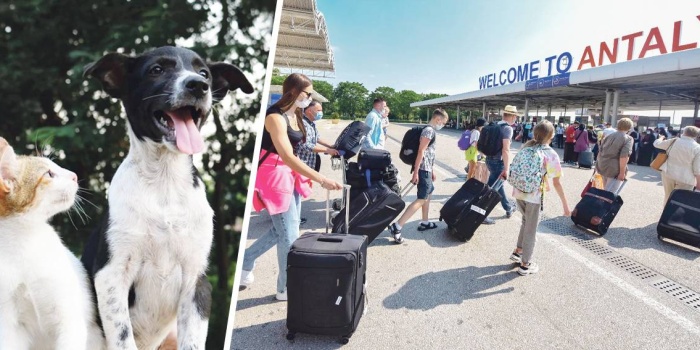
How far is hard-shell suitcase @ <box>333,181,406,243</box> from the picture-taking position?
13.4 feet

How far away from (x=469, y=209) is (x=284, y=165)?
114 inches

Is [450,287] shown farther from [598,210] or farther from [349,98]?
[349,98]

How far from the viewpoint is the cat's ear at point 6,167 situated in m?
0.56

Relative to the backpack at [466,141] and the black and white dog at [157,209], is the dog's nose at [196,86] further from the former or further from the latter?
the backpack at [466,141]

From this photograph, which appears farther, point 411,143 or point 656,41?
point 656,41

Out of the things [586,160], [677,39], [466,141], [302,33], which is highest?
[677,39]

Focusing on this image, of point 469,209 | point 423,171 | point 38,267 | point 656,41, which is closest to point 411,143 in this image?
point 423,171

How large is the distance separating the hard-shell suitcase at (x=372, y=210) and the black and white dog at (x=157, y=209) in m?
3.24

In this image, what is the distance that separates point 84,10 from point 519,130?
2569 cm

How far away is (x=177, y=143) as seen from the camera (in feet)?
2.15

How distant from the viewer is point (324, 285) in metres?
2.57

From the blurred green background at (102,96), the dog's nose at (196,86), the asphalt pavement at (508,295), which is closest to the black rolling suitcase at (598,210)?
the asphalt pavement at (508,295)

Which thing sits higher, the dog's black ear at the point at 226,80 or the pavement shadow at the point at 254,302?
the dog's black ear at the point at 226,80

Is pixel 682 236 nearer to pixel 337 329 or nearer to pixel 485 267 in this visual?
pixel 485 267
